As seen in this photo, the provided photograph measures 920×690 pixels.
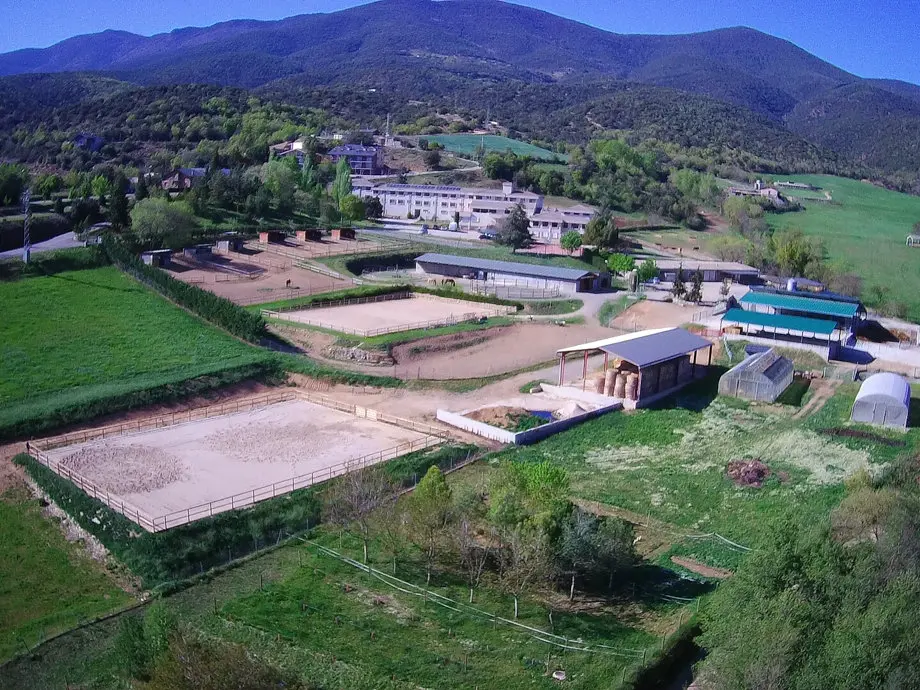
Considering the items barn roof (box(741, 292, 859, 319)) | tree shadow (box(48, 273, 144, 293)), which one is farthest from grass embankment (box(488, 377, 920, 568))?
tree shadow (box(48, 273, 144, 293))

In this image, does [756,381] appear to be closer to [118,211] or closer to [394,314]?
[394,314]

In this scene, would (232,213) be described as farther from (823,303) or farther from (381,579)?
(381,579)

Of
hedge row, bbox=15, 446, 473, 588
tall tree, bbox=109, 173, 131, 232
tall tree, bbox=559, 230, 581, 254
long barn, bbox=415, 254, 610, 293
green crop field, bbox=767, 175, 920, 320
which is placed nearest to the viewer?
hedge row, bbox=15, 446, 473, 588

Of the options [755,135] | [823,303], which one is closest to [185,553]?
[823,303]

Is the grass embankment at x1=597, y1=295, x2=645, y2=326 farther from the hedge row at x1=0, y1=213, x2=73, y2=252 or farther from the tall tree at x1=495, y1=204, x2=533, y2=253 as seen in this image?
the hedge row at x1=0, y1=213, x2=73, y2=252

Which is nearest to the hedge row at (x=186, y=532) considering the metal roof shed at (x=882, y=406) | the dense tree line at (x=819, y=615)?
the dense tree line at (x=819, y=615)

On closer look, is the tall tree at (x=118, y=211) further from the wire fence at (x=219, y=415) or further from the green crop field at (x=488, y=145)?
the green crop field at (x=488, y=145)
